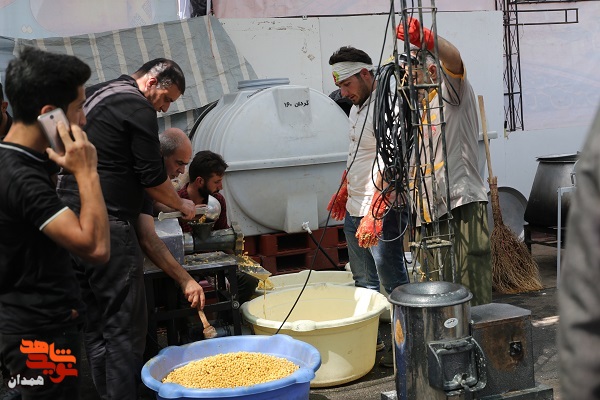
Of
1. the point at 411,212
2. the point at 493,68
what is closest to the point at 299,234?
the point at 411,212

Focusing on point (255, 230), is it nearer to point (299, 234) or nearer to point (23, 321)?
point (299, 234)

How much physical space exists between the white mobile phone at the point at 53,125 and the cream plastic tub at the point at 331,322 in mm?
2113

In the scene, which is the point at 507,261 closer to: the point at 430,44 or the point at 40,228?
the point at 430,44

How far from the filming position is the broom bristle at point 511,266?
653cm

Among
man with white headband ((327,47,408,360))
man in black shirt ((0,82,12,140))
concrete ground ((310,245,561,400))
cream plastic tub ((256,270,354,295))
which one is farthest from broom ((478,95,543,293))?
man in black shirt ((0,82,12,140))

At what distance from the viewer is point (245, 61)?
6883 millimetres

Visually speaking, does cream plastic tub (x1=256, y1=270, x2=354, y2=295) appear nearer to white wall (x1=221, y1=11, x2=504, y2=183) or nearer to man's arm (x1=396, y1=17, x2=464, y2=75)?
man's arm (x1=396, y1=17, x2=464, y2=75)

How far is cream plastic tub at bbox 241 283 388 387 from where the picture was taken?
4.28 m

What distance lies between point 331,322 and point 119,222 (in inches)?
55.3

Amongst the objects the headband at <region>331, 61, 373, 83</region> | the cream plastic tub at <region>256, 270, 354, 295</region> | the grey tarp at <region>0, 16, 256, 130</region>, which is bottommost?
the cream plastic tub at <region>256, 270, 354, 295</region>

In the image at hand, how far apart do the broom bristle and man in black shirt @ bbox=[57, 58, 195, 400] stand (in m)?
3.84

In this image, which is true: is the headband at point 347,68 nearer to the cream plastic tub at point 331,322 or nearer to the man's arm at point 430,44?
the man's arm at point 430,44

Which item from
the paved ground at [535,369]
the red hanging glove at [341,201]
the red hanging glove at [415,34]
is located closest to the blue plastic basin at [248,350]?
the paved ground at [535,369]

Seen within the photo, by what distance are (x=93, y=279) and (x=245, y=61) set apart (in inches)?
148
